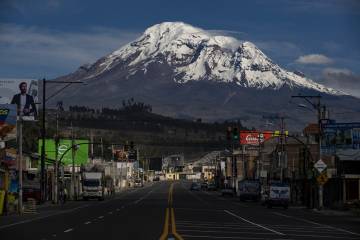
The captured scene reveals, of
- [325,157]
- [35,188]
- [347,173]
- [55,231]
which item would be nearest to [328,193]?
[347,173]

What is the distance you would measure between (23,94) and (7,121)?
16.1ft

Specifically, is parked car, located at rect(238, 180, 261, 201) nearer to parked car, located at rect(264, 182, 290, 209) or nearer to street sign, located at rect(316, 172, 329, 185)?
parked car, located at rect(264, 182, 290, 209)

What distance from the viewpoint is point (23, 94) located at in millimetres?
86562

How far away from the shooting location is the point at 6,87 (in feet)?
289

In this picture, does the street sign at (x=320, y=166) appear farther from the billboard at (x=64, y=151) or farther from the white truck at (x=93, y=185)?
the billboard at (x=64, y=151)

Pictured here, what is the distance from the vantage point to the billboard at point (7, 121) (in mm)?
79625

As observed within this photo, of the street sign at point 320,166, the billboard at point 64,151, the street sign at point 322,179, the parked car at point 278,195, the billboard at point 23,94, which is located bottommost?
the parked car at point 278,195

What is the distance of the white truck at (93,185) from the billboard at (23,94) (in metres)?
16.7

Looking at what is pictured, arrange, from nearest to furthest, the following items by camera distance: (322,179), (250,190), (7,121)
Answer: (322,179) → (7,121) → (250,190)

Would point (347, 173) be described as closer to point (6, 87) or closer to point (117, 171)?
point (6, 87)

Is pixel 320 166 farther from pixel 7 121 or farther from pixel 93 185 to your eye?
pixel 93 185

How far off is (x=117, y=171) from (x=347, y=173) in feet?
364

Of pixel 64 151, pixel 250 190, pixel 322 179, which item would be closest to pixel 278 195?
pixel 322 179

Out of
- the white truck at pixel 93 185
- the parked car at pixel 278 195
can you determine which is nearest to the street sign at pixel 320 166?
the parked car at pixel 278 195
